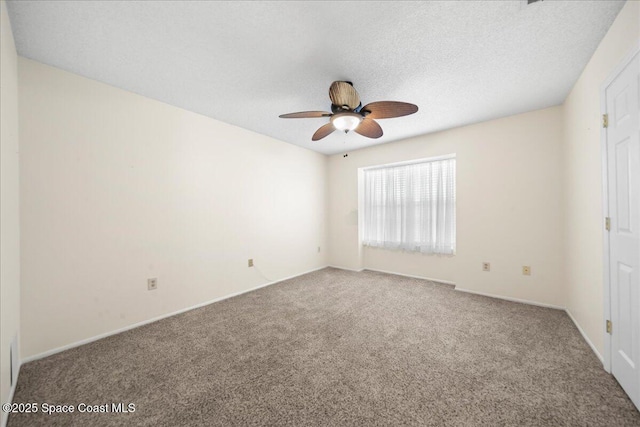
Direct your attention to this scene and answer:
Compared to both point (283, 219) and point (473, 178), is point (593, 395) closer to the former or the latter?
point (473, 178)

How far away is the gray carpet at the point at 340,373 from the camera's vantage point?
4.41 ft

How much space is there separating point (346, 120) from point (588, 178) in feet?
7.03

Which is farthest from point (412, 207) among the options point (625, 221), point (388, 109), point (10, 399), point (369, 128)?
point (10, 399)

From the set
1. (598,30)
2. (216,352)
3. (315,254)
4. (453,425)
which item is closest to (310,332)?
(216,352)

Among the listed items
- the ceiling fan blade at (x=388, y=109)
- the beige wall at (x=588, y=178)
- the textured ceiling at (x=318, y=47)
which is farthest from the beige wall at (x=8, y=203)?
the beige wall at (x=588, y=178)

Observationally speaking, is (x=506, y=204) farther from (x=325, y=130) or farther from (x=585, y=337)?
(x=325, y=130)

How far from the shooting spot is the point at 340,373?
169 centimetres

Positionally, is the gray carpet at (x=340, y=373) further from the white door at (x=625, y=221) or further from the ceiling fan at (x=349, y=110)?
the ceiling fan at (x=349, y=110)

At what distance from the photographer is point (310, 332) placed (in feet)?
7.50

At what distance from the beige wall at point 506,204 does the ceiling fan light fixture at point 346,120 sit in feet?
7.05

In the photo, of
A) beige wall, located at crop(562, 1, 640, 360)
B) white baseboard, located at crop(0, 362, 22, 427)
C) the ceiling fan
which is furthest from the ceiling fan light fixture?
white baseboard, located at crop(0, 362, 22, 427)

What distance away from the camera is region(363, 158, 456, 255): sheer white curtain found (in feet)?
12.4

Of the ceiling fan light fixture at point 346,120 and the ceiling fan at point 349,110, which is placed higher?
the ceiling fan at point 349,110

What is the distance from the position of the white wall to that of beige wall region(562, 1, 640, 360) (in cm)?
362
